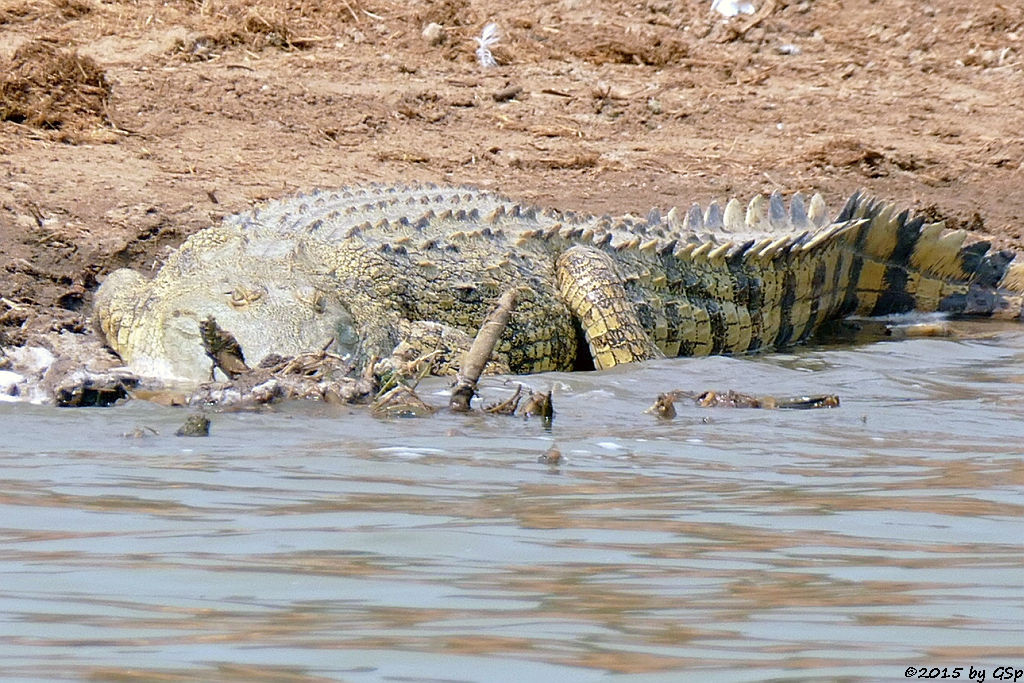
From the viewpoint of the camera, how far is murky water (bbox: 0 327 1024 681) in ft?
6.52

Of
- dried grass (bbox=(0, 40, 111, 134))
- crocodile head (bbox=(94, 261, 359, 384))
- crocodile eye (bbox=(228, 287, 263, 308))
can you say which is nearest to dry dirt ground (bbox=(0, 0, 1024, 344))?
dried grass (bbox=(0, 40, 111, 134))

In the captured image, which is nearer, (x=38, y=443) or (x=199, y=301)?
(x=38, y=443)

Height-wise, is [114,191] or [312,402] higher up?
[114,191]

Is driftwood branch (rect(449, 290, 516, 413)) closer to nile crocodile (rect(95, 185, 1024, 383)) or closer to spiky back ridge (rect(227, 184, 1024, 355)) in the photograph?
nile crocodile (rect(95, 185, 1024, 383))

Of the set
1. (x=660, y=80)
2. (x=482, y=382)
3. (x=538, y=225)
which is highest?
(x=660, y=80)

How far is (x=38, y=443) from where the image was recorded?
384 cm

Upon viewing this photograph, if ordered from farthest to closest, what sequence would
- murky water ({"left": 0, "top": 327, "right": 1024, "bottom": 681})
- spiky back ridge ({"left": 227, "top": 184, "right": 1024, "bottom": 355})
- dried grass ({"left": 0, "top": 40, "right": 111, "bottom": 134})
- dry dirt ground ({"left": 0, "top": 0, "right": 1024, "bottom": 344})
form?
1. dried grass ({"left": 0, "top": 40, "right": 111, "bottom": 134})
2. dry dirt ground ({"left": 0, "top": 0, "right": 1024, "bottom": 344})
3. spiky back ridge ({"left": 227, "top": 184, "right": 1024, "bottom": 355})
4. murky water ({"left": 0, "top": 327, "right": 1024, "bottom": 681})

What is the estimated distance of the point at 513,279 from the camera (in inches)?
232

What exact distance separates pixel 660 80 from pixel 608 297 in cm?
478

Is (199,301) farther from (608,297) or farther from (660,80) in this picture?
(660,80)

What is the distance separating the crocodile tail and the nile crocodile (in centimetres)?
1

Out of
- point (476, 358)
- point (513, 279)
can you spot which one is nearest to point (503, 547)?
point (476, 358)

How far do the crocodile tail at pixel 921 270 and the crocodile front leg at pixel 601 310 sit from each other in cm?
175

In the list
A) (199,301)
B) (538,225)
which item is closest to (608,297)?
(538,225)
